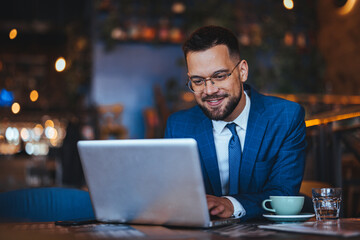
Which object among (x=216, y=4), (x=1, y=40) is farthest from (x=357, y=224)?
(x=1, y=40)

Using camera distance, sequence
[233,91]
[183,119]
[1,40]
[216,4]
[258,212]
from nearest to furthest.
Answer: [258,212], [233,91], [183,119], [216,4], [1,40]

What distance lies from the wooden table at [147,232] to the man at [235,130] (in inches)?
19.1

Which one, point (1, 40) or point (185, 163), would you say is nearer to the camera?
point (185, 163)

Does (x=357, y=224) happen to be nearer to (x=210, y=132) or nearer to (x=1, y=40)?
(x=210, y=132)

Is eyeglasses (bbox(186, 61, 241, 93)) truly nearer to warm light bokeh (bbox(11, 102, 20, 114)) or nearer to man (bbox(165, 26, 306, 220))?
man (bbox(165, 26, 306, 220))

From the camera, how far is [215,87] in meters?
1.79

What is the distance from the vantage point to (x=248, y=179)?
1724 millimetres

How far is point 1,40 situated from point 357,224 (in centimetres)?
1151

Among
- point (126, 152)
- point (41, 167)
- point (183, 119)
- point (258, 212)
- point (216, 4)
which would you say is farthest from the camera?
point (41, 167)

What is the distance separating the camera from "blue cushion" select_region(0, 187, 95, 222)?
175 centimetres

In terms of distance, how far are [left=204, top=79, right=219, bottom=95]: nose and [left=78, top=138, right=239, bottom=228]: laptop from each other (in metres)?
0.64

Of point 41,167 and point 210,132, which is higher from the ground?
point 210,132

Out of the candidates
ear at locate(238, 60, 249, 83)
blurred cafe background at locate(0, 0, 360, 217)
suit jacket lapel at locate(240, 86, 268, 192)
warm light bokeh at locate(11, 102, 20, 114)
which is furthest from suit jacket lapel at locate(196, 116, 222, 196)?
warm light bokeh at locate(11, 102, 20, 114)

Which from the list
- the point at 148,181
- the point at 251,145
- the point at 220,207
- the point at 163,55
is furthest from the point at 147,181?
the point at 163,55
